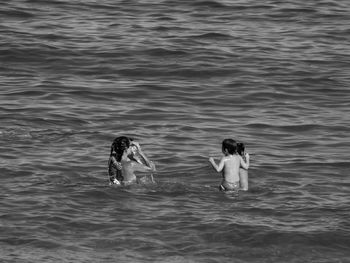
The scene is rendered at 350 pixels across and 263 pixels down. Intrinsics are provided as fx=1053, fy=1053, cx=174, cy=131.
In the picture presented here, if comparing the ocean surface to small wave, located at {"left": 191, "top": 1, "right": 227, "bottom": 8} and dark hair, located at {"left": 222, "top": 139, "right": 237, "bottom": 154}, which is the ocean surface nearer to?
small wave, located at {"left": 191, "top": 1, "right": 227, "bottom": 8}

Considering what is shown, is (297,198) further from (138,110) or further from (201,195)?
(138,110)

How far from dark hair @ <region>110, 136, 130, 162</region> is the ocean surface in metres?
0.65

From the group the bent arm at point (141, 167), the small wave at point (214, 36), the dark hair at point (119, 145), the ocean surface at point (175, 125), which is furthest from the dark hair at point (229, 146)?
the small wave at point (214, 36)

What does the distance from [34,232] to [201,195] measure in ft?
13.1

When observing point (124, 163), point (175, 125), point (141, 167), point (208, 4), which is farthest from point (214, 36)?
point (124, 163)

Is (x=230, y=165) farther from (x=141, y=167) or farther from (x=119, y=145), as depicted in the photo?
(x=119, y=145)

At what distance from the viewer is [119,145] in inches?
821

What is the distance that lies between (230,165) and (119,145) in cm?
223

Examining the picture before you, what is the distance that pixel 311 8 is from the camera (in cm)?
4050

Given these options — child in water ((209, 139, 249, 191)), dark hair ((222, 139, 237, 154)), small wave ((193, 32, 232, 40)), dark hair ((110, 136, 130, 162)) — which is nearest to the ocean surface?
small wave ((193, 32, 232, 40))

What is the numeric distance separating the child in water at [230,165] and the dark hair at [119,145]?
1924 millimetres

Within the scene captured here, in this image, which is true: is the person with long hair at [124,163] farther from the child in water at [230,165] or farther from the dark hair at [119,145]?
the child in water at [230,165]

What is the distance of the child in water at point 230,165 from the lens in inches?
814

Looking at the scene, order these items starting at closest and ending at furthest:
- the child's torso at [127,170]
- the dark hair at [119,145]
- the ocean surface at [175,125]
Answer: the ocean surface at [175,125] < the dark hair at [119,145] < the child's torso at [127,170]
